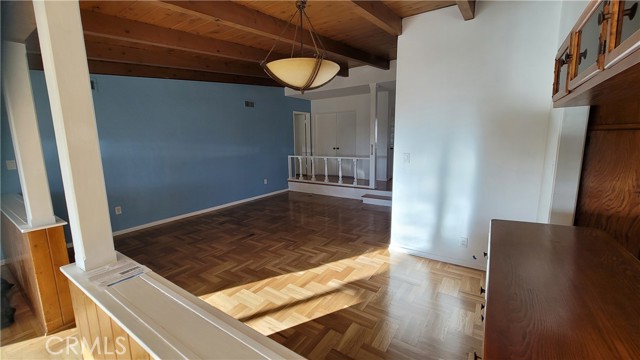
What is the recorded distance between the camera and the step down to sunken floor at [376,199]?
5066 mm

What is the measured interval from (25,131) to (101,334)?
1711 millimetres

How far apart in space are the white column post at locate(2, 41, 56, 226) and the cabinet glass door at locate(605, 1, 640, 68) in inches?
121

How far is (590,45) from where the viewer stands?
101 centimetres

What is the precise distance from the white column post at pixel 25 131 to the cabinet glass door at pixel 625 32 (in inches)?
121

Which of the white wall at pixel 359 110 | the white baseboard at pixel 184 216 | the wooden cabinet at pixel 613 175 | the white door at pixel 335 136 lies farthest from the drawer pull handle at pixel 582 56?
the white door at pixel 335 136

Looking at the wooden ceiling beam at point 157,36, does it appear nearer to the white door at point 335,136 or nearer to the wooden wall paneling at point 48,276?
the wooden wall paneling at point 48,276

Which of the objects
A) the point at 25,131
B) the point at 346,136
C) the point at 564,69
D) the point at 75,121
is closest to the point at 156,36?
the point at 25,131

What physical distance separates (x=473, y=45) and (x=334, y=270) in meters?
2.44

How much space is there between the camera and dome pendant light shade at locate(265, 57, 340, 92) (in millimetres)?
1771

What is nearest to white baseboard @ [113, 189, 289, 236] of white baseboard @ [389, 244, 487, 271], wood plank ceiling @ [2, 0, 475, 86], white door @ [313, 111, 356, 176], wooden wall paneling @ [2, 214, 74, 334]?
white door @ [313, 111, 356, 176]

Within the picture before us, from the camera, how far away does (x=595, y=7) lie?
94cm

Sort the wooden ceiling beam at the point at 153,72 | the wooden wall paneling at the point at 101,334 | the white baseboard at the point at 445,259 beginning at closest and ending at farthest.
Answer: the wooden wall paneling at the point at 101,334
the white baseboard at the point at 445,259
the wooden ceiling beam at the point at 153,72

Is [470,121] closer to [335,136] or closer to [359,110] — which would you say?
[359,110]

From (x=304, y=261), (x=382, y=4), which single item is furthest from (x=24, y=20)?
(x=304, y=261)
